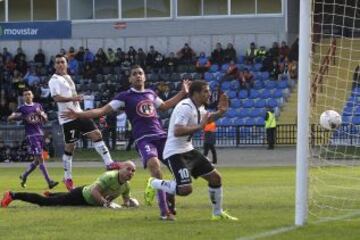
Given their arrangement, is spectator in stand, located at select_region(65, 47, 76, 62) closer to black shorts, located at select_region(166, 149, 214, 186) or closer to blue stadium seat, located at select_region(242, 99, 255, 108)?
blue stadium seat, located at select_region(242, 99, 255, 108)

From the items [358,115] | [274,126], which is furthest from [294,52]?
[358,115]

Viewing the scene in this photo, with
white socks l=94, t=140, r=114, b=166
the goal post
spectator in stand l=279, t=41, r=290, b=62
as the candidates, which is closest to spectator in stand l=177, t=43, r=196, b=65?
spectator in stand l=279, t=41, r=290, b=62

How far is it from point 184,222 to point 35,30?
3844 cm

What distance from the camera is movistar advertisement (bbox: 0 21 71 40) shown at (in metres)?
48.3

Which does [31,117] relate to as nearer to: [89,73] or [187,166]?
[187,166]

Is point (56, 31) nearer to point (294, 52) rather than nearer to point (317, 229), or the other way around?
point (294, 52)

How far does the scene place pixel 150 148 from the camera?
13.0 meters

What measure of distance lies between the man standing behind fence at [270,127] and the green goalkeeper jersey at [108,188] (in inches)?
Answer: 864

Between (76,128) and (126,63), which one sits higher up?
(126,63)

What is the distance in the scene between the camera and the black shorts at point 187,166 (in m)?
11.9

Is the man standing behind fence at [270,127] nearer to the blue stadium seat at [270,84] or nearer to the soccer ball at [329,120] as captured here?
the blue stadium seat at [270,84]

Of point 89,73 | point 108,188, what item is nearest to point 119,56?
point 89,73

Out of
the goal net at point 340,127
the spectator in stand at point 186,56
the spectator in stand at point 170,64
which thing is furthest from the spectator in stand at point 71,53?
the goal net at point 340,127

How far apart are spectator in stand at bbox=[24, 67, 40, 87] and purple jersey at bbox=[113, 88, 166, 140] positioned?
31202 millimetres
